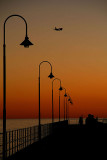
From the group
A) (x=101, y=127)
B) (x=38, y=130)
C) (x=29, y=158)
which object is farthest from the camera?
(x=101, y=127)

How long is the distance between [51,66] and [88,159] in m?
25.5

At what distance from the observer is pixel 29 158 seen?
699 inches

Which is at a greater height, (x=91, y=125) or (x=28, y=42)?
(x=28, y=42)

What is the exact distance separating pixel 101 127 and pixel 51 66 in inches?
585

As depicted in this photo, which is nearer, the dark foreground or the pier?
the dark foreground

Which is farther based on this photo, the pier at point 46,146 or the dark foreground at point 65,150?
the pier at point 46,146

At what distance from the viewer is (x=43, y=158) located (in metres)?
17.5

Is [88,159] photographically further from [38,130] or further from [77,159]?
[38,130]

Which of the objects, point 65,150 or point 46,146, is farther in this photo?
point 46,146

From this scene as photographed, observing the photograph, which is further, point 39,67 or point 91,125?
point 91,125

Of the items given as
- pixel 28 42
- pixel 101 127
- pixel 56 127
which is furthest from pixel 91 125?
pixel 28 42

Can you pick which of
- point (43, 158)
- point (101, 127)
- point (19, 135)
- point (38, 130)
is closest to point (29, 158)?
point (43, 158)

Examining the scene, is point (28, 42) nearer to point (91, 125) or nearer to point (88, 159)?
point (88, 159)

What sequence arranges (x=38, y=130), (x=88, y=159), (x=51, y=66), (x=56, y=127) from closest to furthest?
(x=88, y=159) < (x=38, y=130) < (x=51, y=66) < (x=56, y=127)
